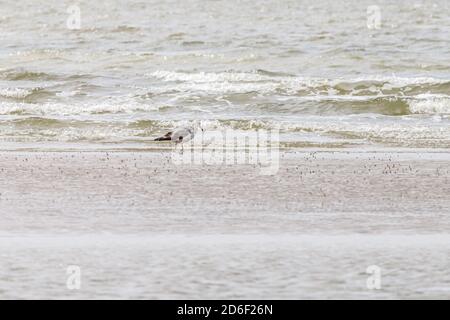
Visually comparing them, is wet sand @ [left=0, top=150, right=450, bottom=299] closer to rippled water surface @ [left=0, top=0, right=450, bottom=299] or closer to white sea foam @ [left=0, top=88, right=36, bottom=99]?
rippled water surface @ [left=0, top=0, right=450, bottom=299]

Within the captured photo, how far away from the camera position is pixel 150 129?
1844 centimetres

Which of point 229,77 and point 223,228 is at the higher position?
point 229,77

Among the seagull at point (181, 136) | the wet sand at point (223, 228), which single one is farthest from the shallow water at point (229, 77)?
the wet sand at point (223, 228)

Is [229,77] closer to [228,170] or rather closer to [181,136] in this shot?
[181,136]

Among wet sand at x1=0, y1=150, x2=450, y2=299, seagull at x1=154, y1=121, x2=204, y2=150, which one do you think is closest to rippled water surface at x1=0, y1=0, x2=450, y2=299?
wet sand at x1=0, y1=150, x2=450, y2=299

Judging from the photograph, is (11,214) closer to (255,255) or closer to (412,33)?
(255,255)

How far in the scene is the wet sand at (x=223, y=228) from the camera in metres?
7.20

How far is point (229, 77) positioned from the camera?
25875mm

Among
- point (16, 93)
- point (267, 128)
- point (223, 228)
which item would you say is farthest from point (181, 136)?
point (16, 93)

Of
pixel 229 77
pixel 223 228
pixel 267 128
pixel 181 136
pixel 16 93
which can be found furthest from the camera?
pixel 229 77

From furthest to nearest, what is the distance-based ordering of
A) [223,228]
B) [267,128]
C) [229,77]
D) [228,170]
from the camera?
1. [229,77]
2. [267,128]
3. [228,170]
4. [223,228]

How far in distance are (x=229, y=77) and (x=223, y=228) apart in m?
16.9

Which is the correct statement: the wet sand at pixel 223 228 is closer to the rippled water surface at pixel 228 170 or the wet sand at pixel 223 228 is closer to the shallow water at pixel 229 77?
the rippled water surface at pixel 228 170

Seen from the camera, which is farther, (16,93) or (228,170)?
(16,93)
